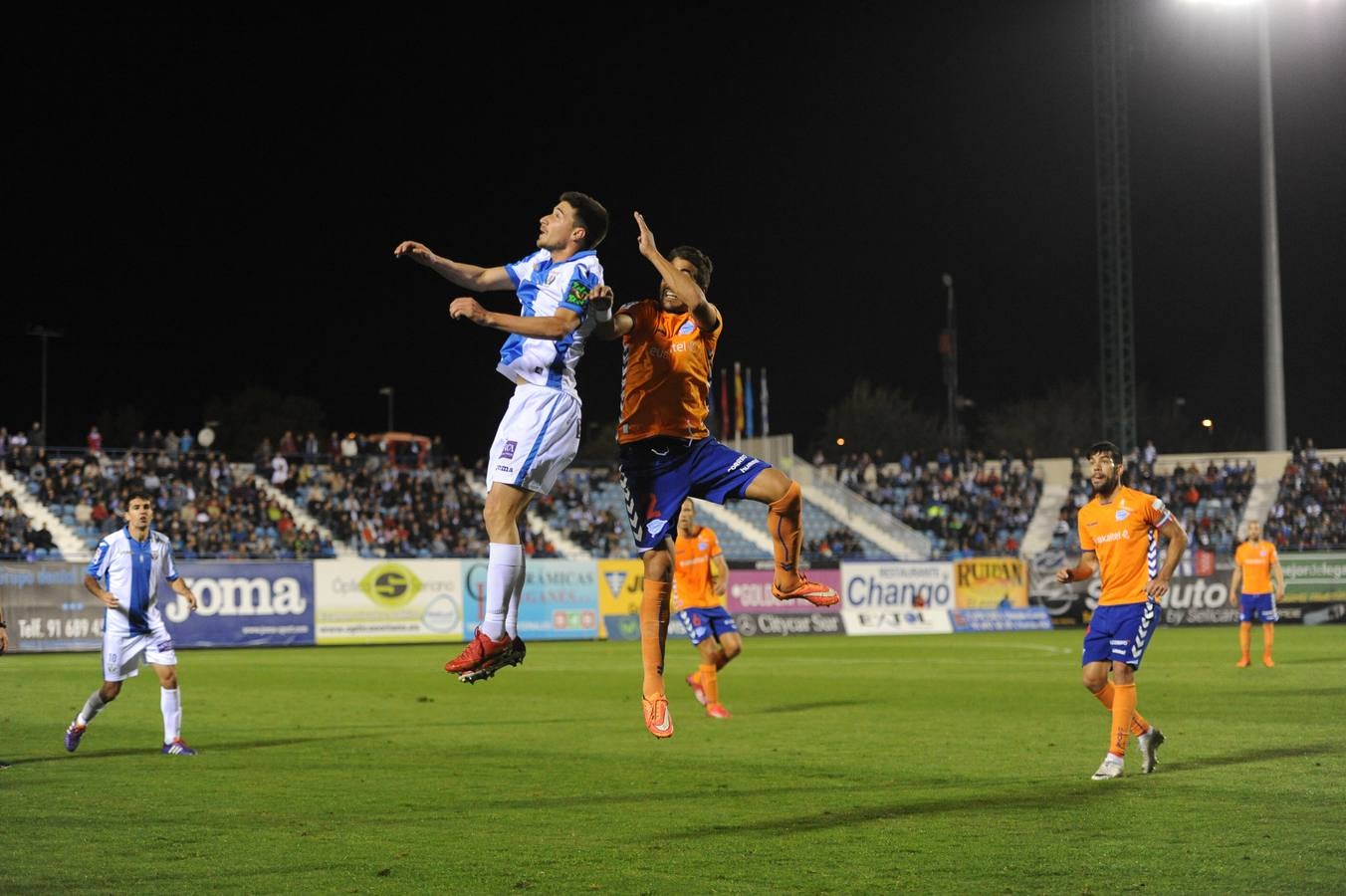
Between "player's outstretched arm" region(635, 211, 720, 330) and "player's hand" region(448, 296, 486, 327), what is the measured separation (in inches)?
40.9

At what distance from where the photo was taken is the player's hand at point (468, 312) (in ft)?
23.9

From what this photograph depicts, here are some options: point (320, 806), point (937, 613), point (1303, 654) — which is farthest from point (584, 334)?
point (937, 613)

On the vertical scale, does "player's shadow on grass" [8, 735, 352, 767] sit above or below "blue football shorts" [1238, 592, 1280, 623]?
below

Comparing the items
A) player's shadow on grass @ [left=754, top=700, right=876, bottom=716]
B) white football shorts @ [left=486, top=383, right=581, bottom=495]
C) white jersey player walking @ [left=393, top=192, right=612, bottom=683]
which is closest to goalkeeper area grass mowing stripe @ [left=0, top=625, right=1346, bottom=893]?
player's shadow on grass @ [left=754, top=700, right=876, bottom=716]

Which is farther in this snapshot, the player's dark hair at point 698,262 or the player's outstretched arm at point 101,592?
the player's outstretched arm at point 101,592

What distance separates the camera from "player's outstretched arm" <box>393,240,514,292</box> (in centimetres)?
790

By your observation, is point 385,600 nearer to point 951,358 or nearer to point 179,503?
point 179,503

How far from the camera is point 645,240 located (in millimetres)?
8016

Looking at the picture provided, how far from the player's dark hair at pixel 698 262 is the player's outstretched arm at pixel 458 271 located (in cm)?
94

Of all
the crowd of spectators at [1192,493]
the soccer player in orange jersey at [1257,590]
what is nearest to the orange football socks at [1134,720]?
the soccer player in orange jersey at [1257,590]

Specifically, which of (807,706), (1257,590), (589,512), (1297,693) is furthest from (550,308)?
(589,512)

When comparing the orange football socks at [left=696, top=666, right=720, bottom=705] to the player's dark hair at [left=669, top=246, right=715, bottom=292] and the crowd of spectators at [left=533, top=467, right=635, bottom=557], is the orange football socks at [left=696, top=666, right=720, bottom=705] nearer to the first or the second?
the player's dark hair at [left=669, top=246, right=715, bottom=292]

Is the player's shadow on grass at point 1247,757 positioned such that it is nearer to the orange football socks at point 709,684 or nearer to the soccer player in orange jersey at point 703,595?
the orange football socks at point 709,684

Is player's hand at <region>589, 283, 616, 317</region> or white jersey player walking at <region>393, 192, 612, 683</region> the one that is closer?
player's hand at <region>589, 283, 616, 317</region>
